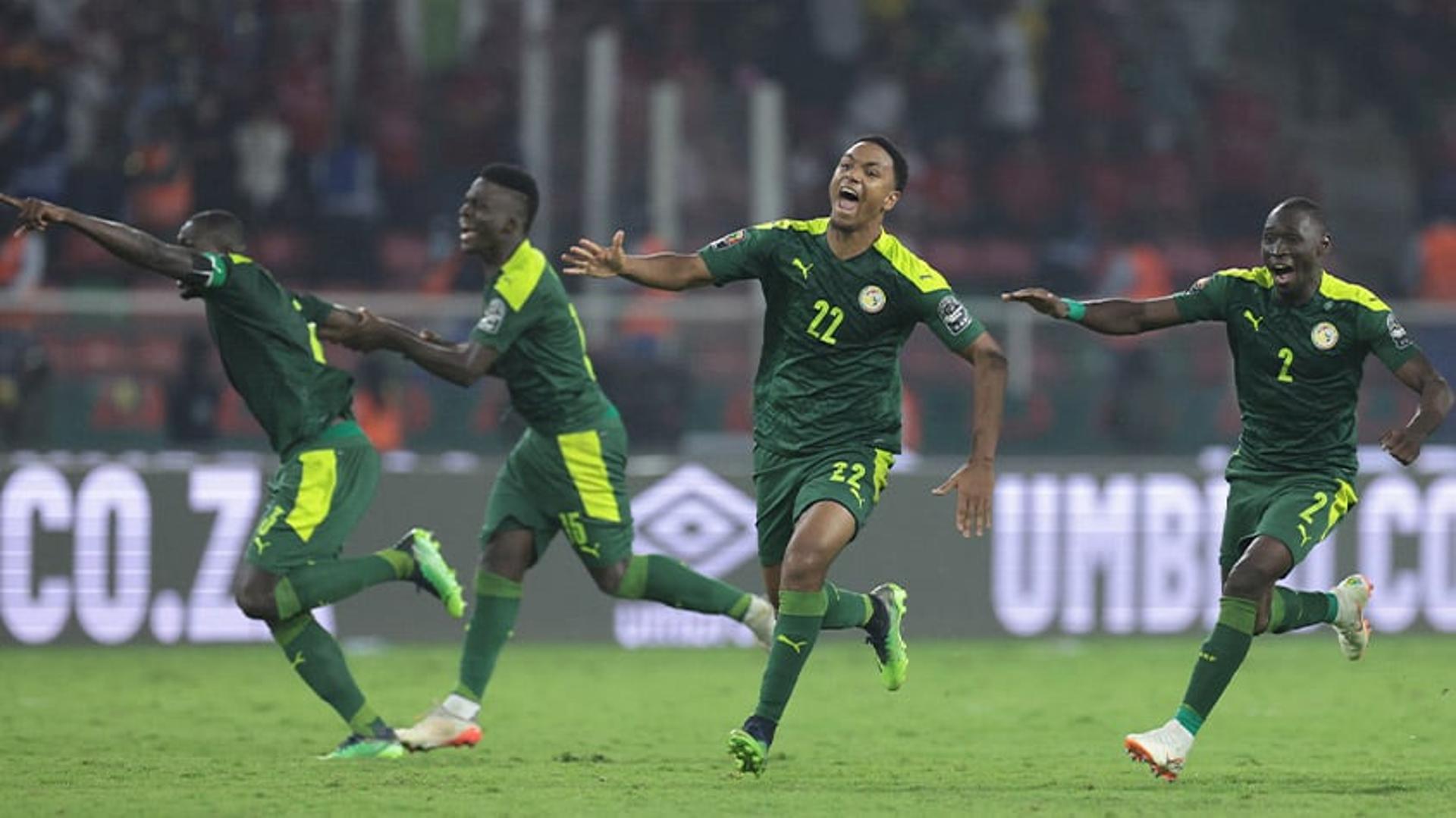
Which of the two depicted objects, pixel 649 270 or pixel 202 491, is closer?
pixel 649 270

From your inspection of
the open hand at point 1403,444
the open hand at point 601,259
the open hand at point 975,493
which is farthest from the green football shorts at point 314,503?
the open hand at point 1403,444

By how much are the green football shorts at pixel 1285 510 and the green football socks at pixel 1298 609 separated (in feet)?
0.82

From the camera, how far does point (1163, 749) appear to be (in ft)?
25.9

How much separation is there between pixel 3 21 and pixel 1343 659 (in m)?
10.9

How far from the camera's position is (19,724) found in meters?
9.81

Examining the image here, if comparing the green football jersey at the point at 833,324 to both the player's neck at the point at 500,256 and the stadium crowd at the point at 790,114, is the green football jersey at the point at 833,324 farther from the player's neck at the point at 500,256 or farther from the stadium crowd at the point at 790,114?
the stadium crowd at the point at 790,114

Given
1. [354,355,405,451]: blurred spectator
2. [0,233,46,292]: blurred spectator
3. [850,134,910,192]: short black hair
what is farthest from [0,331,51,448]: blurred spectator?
[850,134,910,192]: short black hair

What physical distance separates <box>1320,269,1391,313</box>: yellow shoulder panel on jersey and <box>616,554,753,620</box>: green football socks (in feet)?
8.72

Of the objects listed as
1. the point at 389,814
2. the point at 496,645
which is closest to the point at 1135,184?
the point at 496,645

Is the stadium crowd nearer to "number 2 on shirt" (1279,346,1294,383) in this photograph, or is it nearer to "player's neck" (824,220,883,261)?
"player's neck" (824,220,883,261)

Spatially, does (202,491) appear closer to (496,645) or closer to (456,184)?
(496,645)

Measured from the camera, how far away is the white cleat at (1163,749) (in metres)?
7.87

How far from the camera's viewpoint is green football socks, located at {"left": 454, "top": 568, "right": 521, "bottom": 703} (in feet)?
30.0

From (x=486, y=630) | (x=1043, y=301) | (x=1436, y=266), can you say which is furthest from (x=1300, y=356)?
(x=1436, y=266)
